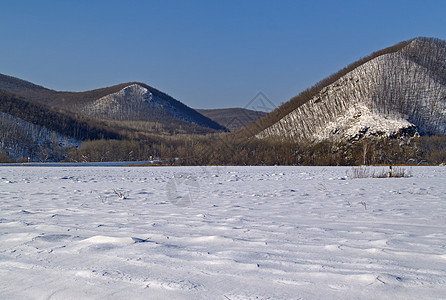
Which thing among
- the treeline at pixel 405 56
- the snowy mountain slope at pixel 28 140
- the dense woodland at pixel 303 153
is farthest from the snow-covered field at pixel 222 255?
the snowy mountain slope at pixel 28 140

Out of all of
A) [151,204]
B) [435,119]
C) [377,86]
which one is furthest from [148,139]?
[151,204]

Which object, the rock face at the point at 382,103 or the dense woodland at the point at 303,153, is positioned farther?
the rock face at the point at 382,103

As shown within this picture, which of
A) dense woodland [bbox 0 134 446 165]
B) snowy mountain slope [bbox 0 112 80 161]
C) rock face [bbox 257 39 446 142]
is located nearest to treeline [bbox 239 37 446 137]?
rock face [bbox 257 39 446 142]

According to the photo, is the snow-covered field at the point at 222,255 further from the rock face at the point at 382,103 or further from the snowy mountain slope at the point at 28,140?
the snowy mountain slope at the point at 28,140

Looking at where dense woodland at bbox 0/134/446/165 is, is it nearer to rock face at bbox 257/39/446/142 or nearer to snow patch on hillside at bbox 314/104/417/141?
snow patch on hillside at bbox 314/104/417/141

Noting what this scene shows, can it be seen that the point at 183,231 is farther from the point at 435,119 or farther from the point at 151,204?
the point at 435,119

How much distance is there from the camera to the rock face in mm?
74188

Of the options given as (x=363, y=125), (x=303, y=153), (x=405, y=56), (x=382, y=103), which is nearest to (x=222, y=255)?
(x=303, y=153)

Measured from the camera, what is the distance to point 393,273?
2875 mm

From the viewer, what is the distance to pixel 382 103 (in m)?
79.5

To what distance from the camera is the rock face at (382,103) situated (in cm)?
7419

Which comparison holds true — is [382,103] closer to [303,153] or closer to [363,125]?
[363,125]

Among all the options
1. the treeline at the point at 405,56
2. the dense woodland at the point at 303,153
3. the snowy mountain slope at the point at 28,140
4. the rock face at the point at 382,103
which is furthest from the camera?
the treeline at the point at 405,56

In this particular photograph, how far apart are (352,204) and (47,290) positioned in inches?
287
